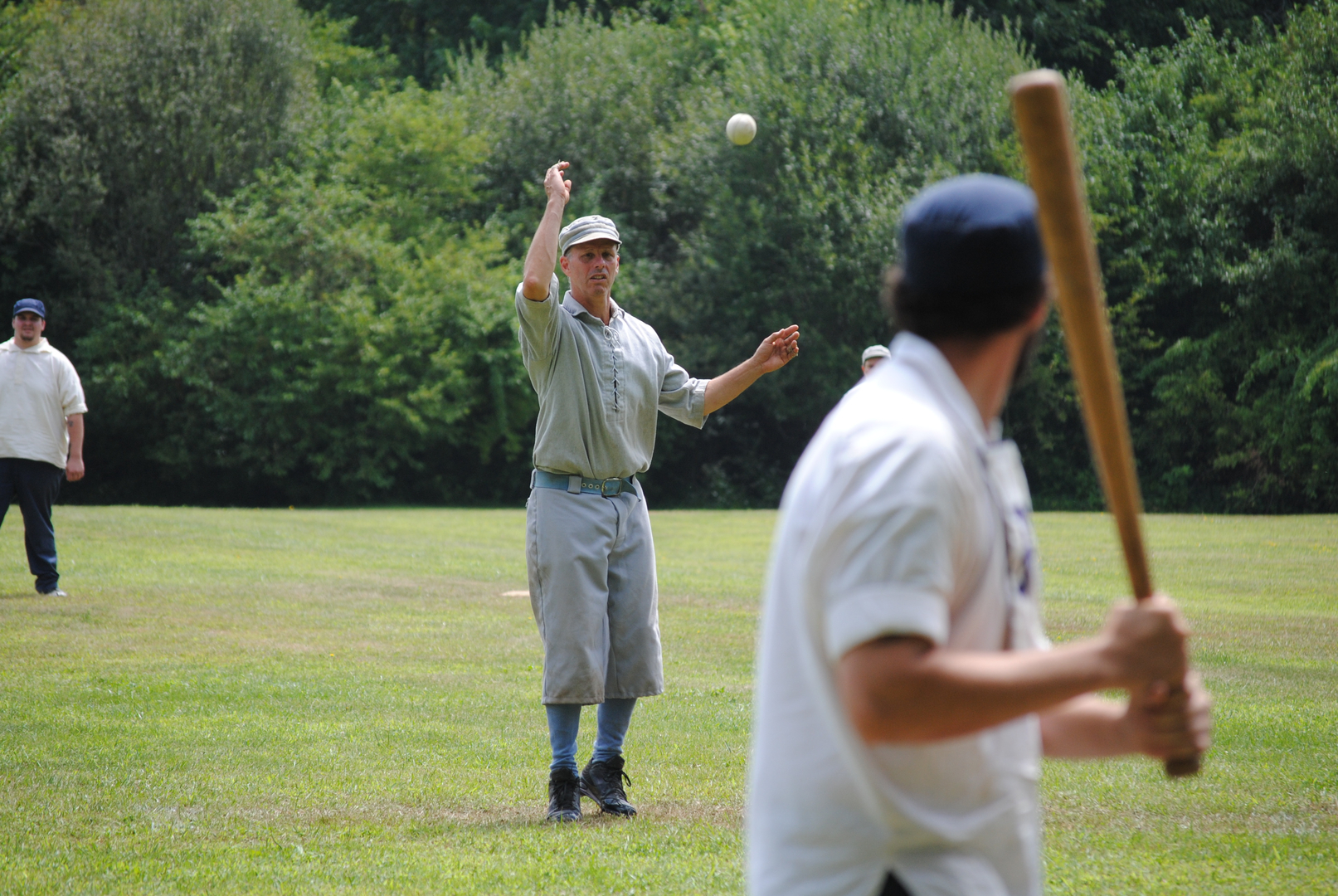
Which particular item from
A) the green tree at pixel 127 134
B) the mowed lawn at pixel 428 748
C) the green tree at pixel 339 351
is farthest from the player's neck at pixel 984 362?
the green tree at pixel 127 134

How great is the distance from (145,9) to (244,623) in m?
25.5

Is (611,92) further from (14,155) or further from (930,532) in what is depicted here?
(930,532)

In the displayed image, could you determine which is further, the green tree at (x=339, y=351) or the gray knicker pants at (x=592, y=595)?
the green tree at (x=339, y=351)

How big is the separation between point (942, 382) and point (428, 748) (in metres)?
5.58

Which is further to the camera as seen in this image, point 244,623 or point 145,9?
point 145,9

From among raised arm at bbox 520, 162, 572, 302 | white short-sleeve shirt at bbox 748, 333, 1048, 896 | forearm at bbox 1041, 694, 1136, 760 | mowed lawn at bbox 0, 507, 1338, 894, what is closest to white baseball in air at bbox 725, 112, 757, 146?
mowed lawn at bbox 0, 507, 1338, 894

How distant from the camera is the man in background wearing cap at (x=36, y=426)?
36.4 feet

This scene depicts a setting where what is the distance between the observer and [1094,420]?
5.91 feet

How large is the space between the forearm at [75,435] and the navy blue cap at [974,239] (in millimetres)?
10979

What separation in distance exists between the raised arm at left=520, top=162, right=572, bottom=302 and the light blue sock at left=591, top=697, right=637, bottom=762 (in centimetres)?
186

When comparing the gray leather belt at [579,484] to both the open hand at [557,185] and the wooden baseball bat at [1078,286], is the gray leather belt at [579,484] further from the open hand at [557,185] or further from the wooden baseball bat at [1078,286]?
the wooden baseball bat at [1078,286]

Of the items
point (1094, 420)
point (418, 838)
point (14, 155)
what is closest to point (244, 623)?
point (418, 838)

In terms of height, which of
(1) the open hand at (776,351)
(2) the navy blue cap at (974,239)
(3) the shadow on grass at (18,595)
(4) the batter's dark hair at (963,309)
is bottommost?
(3) the shadow on grass at (18,595)

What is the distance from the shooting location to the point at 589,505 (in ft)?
18.7
